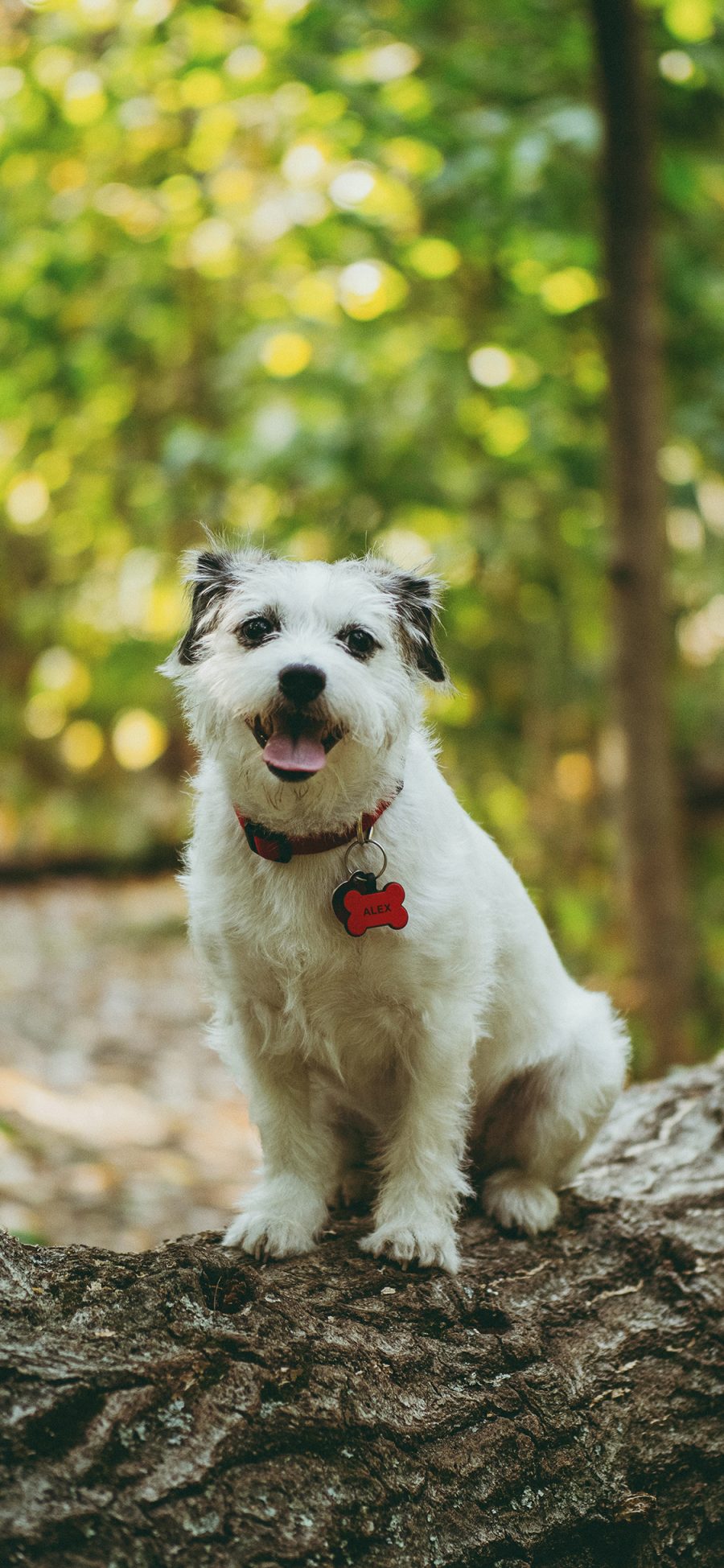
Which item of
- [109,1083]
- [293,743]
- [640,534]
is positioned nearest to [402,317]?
[640,534]

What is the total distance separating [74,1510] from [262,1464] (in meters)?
0.36

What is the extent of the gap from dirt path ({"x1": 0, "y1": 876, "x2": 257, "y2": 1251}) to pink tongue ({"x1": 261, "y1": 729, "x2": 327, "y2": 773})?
1172 millimetres

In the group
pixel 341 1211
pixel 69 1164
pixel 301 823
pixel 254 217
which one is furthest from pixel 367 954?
pixel 254 217

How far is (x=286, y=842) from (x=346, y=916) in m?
0.21

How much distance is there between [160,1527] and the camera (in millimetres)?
1889

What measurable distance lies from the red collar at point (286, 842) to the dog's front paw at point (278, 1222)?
32.9 inches

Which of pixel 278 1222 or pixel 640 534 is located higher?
pixel 640 534

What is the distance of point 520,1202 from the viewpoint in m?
3.05

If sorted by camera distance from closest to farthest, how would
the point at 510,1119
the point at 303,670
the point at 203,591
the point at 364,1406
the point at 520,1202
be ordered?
the point at 364,1406 < the point at 303,670 < the point at 203,591 < the point at 520,1202 < the point at 510,1119

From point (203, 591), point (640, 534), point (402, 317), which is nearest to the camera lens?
point (203, 591)

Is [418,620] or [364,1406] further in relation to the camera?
[418,620]

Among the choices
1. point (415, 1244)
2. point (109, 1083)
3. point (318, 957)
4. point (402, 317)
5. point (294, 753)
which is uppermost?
point (402, 317)

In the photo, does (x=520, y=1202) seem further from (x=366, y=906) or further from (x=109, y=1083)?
(x=109, y=1083)

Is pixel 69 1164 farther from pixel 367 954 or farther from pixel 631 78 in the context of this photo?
pixel 631 78
